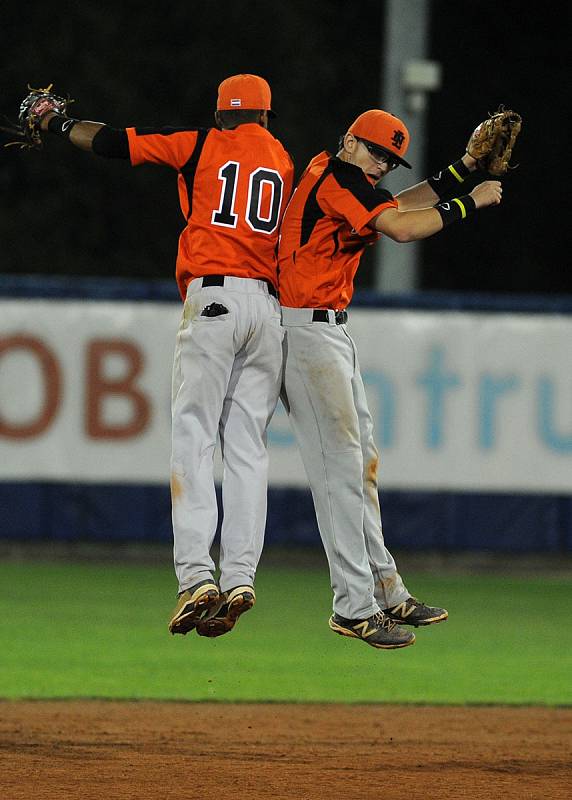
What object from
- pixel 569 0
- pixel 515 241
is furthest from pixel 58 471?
pixel 569 0

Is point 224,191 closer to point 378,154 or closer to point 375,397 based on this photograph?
point 378,154

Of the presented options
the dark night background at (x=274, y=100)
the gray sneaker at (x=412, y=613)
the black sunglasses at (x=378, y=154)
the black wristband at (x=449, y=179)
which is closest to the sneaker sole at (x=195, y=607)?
the gray sneaker at (x=412, y=613)

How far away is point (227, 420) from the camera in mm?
6516

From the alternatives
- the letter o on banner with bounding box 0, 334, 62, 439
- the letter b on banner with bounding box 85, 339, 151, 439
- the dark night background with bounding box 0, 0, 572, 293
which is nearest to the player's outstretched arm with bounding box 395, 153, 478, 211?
the letter b on banner with bounding box 85, 339, 151, 439

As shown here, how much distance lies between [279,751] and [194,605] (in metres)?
1.44

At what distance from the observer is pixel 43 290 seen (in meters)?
12.4

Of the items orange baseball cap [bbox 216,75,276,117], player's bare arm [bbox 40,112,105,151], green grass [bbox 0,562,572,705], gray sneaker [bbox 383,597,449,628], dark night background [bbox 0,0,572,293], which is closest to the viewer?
player's bare arm [bbox 40,112,105,151]

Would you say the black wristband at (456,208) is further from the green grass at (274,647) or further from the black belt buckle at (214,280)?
the green grass at (274,647)

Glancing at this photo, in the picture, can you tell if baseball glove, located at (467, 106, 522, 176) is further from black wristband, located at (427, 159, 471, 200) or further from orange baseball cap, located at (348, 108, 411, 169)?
orange baseball cap, located at (348, 108, 411, 169)

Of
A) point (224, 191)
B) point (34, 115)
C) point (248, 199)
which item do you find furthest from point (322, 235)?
point (34, 115)

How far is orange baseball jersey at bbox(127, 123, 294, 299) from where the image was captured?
6305 millimetres

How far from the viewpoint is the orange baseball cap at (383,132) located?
6410mm

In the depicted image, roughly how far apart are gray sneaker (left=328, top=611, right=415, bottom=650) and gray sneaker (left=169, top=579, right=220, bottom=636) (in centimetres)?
67

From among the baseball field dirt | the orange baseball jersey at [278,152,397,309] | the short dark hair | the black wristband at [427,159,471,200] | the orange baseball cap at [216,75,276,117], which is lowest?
the baseball field dirt
